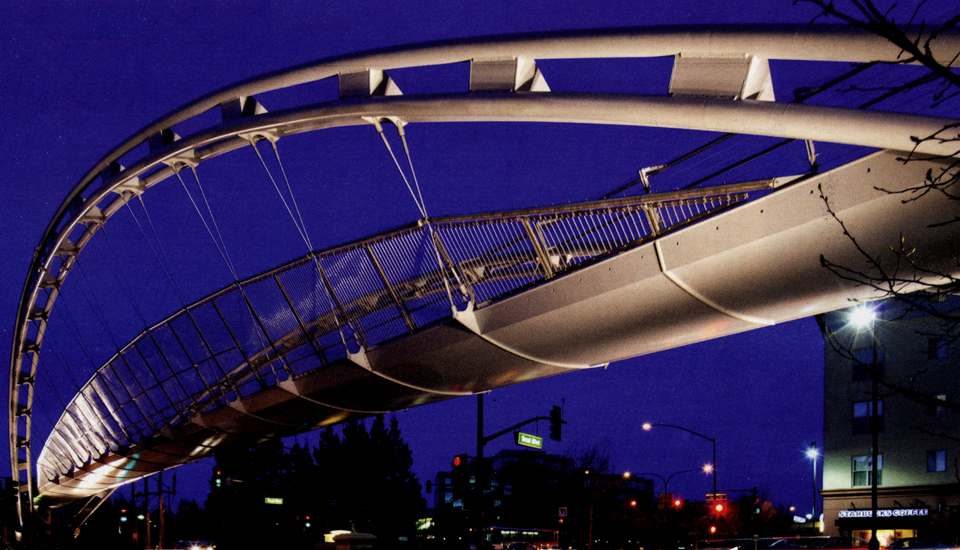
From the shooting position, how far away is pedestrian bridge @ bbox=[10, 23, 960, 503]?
11375 millimetres

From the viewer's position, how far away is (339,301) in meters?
21.6

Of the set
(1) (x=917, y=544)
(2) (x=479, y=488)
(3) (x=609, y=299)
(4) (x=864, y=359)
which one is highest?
(4) (x=864, y=359)

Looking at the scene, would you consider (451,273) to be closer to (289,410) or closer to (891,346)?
(289,410)

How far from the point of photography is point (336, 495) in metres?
97.8

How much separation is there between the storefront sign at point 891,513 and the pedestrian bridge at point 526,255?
28.2 metres

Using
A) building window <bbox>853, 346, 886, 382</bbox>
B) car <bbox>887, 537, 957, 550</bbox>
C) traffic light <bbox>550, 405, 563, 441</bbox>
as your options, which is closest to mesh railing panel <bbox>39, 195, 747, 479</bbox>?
traffic light <bbox>550, 405, 563, 441</bbox>

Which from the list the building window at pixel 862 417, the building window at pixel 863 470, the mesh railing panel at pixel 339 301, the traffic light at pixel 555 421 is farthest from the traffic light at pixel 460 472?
A: the building window at pixel 862 417

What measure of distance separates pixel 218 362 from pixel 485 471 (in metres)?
8.72

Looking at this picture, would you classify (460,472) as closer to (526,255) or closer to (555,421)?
(555,421)

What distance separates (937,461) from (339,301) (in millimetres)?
34672

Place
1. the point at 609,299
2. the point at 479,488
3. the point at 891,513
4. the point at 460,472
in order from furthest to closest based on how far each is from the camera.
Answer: the point at 891,513 < the point at 479,488 < the point at 460,472 < the point at 609,299

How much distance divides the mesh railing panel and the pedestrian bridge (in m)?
0.06

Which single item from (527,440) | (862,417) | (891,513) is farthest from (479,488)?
(862,417)

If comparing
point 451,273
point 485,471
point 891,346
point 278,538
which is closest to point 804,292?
point 451,273
